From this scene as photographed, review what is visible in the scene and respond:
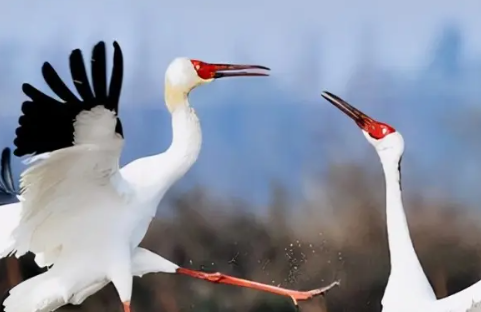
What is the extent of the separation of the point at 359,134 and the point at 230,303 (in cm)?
49

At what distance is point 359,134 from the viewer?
6.44 feet

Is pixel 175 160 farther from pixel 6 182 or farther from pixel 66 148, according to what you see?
pixel 6 182

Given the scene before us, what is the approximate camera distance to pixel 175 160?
1847mm

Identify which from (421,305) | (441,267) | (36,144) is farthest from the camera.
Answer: (441,267)

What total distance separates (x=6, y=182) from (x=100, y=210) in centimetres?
31

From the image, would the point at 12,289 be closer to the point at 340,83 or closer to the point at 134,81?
the point at 134,81

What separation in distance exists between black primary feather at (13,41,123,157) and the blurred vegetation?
1.40 feet

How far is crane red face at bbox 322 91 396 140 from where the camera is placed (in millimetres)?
1839

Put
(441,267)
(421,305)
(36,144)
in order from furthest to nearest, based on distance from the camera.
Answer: (441,267) → (421,305) → (36,144)

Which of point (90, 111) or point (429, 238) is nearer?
point (90, 111)

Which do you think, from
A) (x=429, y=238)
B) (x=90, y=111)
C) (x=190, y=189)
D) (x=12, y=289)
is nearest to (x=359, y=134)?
(x=429, y=238)

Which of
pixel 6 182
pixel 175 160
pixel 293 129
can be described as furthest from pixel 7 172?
pixel 293 129

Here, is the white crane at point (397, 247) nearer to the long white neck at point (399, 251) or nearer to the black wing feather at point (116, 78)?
the long white neck at point (399, 251)

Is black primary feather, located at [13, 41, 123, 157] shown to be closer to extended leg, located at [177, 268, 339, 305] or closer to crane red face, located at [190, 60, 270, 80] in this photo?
crane red face, located at [190, 60, 270, 80]
